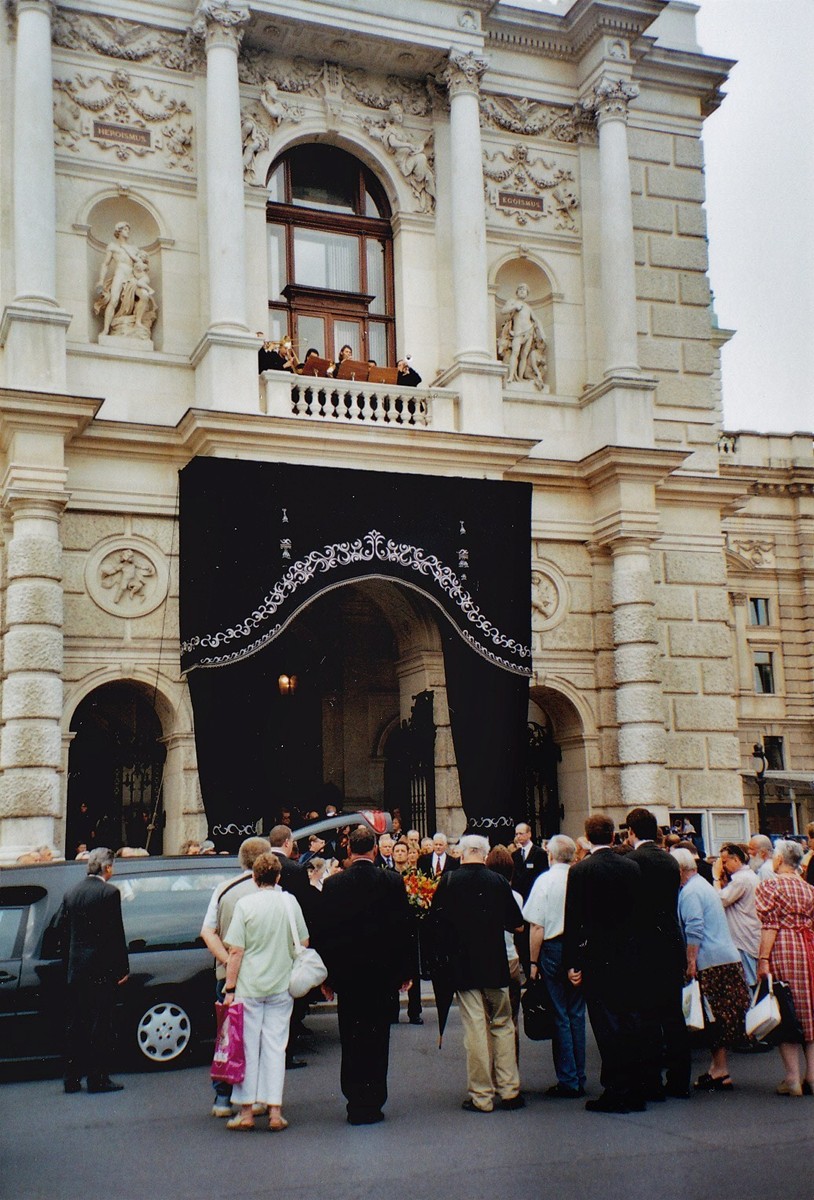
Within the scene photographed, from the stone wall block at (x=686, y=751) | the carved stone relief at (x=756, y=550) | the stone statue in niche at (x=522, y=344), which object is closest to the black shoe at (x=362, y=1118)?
the stone wall block at (x=686, y=751)

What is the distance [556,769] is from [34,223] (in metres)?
11.8

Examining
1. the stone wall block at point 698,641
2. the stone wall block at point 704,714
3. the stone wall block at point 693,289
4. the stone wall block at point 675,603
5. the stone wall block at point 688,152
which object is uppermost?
the stone wall block at point 688,152

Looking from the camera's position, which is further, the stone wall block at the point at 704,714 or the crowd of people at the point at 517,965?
the stone wall block at the point at 704,714

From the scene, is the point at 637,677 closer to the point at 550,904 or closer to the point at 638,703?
the point at 638,703

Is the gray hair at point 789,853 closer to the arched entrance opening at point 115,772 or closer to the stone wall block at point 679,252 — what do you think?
the arched entrance opening at point 115,772

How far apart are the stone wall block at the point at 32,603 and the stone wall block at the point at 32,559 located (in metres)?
0.11

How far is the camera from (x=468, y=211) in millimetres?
23141

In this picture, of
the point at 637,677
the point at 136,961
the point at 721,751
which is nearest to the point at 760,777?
the point at 721,751

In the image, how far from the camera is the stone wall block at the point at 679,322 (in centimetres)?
2500

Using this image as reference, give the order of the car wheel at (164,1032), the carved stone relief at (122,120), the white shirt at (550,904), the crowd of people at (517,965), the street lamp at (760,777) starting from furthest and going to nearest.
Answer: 1. the street lamp at (760,777)
2. the carved stone relief at (122,120)
3. the car wheel at (164,1032)
4. the white shirt at (550,904)
5. the crowd of people at (517,965)

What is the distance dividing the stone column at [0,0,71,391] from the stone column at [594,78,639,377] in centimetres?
894

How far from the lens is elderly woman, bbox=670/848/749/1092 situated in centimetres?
1116

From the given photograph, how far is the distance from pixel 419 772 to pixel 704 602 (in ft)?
19.0

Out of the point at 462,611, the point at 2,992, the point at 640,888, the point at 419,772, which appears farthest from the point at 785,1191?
the point at 419,772
